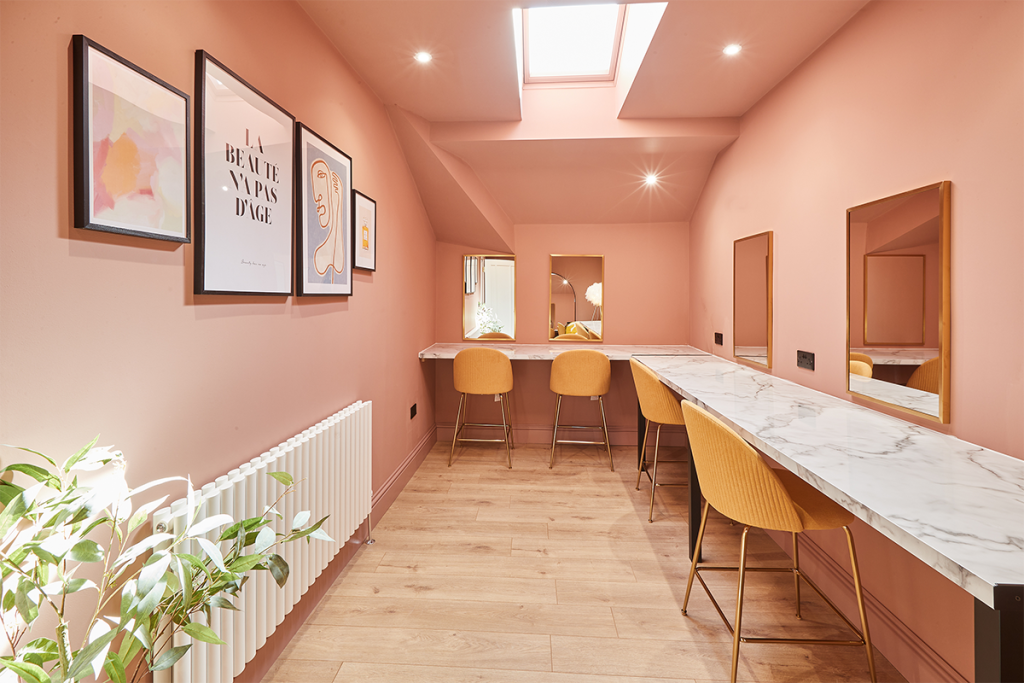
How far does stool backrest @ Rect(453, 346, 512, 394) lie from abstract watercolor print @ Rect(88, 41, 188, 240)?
2452 mm

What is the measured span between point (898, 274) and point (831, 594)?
1.33 metres

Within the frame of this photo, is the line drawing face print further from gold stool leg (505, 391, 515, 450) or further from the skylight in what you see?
gold stool leg (505, 391, 515, 450)

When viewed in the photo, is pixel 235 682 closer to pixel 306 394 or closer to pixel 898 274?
pixel 306 394

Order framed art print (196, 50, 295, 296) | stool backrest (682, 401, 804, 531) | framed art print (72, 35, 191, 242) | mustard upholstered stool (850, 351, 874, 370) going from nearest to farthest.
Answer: framed art print (72, 35, 191, 242), framed art print (196, 50, 295, 296), stool backrest (682, 401, 804, 531), mustard upholstered stool (850, 351, 874, 370)

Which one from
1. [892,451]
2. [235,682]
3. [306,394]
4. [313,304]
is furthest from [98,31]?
[892,451]

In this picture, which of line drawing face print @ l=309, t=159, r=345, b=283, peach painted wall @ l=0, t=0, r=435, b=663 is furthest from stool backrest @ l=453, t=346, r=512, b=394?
line drawing face print @ l=309, t=159, r=345, b=283

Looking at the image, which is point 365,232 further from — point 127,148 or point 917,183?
point 917,183

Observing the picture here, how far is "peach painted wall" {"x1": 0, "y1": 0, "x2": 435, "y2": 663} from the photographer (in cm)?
90

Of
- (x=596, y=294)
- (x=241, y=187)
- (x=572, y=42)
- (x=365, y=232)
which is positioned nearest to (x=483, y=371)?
(x=596, y=294)

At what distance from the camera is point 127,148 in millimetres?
1091

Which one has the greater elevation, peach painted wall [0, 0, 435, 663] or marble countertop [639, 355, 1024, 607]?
peach painted wall [0, 0, 435, 663]

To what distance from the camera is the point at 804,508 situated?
157cm

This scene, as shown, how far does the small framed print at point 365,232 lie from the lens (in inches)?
94.7

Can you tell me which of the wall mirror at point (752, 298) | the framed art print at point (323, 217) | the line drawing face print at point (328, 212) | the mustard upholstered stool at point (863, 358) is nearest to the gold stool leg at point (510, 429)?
the wall mirror at point (752, 298)
